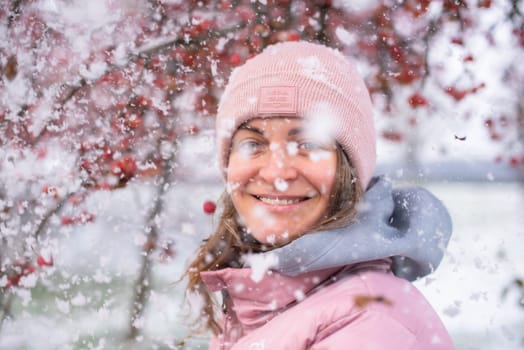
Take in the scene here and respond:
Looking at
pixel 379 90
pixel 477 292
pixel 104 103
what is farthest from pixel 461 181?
pixel 104 103

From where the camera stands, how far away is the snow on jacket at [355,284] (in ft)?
4.22

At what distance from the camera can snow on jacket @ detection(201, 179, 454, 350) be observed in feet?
4.22

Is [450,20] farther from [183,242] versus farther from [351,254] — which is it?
[183,242]

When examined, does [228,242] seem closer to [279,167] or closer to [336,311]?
[279,167]

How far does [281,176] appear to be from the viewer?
62.5 inches

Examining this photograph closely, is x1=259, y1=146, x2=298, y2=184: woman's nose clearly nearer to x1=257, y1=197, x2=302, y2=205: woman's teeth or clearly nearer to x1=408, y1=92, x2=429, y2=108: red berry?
x1=257, y1=197, x2=302, y2=205: woman's teeth

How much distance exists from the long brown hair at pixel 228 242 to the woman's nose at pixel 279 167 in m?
0.15

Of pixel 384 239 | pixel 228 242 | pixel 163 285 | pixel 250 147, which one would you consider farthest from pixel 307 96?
pixel 163 285

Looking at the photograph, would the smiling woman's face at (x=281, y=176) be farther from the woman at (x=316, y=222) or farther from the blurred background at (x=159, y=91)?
the blurred background at (x=159, y=91)

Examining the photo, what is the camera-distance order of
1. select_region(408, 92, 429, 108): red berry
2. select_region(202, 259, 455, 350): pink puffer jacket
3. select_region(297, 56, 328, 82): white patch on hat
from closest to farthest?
select_region(202, 259, 455, 350): pink puffer jacket < select_region(297, 56, 328, 82): white patch on hat < select_region(408, 92, 429, 108): red berry

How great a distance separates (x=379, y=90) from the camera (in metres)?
3.86

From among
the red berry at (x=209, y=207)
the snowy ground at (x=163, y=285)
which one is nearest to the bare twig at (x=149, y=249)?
the snowy ground at (x=163, y=285)

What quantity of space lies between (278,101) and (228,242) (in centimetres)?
59

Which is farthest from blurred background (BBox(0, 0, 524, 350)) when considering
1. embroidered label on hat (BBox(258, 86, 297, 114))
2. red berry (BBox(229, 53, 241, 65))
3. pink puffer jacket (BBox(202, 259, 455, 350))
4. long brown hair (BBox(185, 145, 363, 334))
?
embroidered label on hat (BBox(258, 86, 297, 114))
